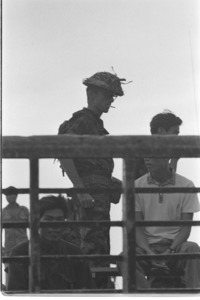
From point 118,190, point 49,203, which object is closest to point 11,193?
point 49,203

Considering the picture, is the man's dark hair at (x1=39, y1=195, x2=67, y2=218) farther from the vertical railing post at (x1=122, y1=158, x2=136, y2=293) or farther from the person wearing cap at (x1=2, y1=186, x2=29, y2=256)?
the vertical railing post at (x1=122, y1=158, x2=136, y2=293)

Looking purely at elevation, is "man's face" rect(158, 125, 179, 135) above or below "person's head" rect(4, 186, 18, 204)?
above

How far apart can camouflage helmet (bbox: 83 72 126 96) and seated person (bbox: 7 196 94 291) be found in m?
0.48

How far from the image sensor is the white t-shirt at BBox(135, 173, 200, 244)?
3453 mm

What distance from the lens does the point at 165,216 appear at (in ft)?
11.5

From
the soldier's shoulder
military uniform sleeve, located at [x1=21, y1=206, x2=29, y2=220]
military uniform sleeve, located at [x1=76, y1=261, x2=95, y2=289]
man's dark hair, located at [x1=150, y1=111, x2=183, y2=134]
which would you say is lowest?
military uniform sleeve, located at [x1=76, y1=261, x2=95, y2=289]

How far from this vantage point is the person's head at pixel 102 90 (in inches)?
142

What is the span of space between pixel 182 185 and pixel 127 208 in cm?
24

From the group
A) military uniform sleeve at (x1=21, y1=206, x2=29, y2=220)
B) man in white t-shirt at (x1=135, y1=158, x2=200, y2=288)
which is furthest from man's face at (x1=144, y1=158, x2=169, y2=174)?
military uniform sleeve at (x1=21, y1=206, x2=29, y2=220)

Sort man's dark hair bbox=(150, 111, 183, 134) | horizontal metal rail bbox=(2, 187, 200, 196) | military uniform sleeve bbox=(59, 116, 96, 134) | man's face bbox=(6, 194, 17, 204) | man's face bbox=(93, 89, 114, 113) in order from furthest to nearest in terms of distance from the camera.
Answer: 1. man's face bbox=(93, 89, 114, 113)
2. military uniform sleeve bbox=(59, 116, 96, 134)
3. man's dark hair bbox=(150, 111, 183, 134)
4. horizontal metal rail bbox=(2, 187, 200, 196)
5. man's face bbox=(6, 194, 17, 204)

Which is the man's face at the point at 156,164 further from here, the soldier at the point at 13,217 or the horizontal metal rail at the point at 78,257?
the soldier at the point at 13,217

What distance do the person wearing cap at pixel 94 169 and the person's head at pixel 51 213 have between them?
88mm

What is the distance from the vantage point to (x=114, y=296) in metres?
3.11

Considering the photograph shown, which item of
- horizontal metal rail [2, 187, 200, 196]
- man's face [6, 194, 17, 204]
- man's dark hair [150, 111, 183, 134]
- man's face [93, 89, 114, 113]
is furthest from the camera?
man's face [93, 89, 114, 113]
